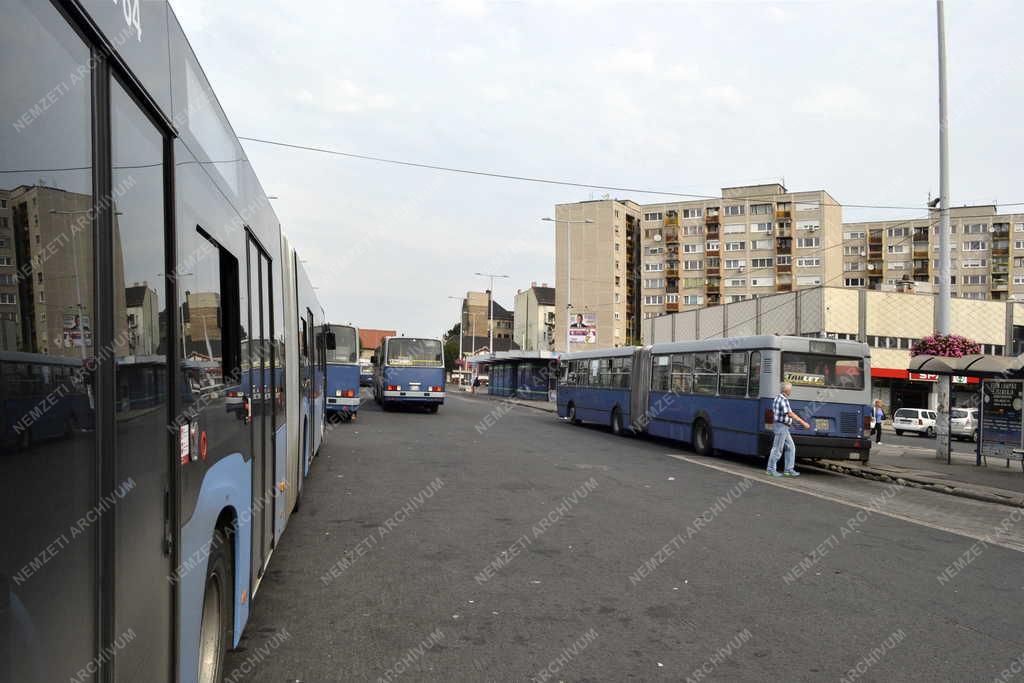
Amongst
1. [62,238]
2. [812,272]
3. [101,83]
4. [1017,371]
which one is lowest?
[1017,371]

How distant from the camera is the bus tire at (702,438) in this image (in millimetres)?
17781

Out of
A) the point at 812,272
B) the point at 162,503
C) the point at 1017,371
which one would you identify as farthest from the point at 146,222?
the point at 812,272

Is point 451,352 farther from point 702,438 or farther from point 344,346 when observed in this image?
point 702,438

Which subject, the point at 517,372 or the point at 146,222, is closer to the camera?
the point at 146,222

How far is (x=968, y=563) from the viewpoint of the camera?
7480mm

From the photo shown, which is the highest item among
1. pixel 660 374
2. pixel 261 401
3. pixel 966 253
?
pixel 966 253

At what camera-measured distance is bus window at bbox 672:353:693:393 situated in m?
18.9

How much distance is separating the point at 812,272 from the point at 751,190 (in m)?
11.0

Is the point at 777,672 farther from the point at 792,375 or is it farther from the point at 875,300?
the point at 875,300

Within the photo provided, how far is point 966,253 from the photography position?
3570 inches

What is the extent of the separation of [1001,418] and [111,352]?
18222 millimetres

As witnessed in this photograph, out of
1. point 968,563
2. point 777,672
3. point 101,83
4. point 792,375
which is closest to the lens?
point 101,83

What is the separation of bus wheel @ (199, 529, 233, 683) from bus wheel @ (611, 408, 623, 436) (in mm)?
20103

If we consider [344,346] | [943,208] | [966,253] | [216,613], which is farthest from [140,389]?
[966,253]
